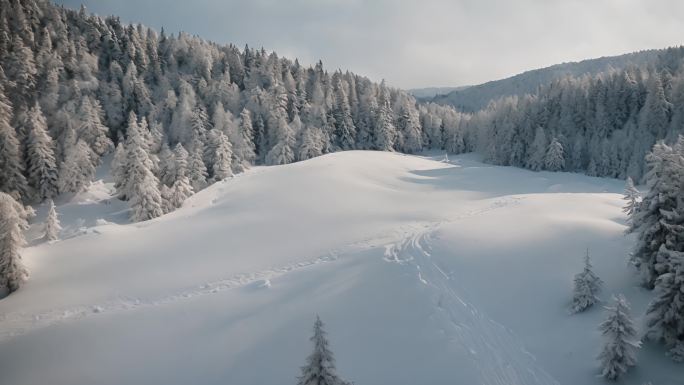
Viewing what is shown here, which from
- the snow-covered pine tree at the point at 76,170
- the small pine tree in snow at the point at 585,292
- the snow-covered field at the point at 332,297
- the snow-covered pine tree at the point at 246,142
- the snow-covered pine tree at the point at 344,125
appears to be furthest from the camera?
the snow-covered pine tree at the point at 344,125

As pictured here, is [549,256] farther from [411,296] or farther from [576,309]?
[411,296]

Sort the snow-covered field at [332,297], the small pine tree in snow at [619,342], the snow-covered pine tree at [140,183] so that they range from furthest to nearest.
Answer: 1. the snow-covered pine tree at [140,183]
2. the snow-covered field at [332,297]
3. the small pine tree in snow at [619,342]

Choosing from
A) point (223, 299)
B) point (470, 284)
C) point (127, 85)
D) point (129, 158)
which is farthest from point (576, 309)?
point (127, 85)

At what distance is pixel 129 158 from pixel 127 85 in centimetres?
4288

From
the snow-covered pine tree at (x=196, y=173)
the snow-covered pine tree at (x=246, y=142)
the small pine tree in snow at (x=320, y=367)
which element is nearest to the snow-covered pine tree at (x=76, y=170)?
the snow-covered pine tree at (x=196, y=173)

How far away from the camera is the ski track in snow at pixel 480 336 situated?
11.1m

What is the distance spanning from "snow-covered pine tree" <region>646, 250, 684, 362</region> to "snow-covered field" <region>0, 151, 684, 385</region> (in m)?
0.43

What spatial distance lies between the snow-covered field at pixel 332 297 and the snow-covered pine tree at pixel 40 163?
14.6m

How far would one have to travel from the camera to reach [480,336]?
12.8 metres

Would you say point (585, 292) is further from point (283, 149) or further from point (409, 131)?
point (409, 131)

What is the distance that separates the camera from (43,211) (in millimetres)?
41375

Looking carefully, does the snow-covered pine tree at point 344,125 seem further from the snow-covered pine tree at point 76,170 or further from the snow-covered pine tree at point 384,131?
the snow-covered pine tree at point 76,170

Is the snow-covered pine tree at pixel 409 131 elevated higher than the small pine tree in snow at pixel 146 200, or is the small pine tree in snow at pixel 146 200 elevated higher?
the snow-covered pine tree at pixel 409 131

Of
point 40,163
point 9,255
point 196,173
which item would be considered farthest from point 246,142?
point 9,255
